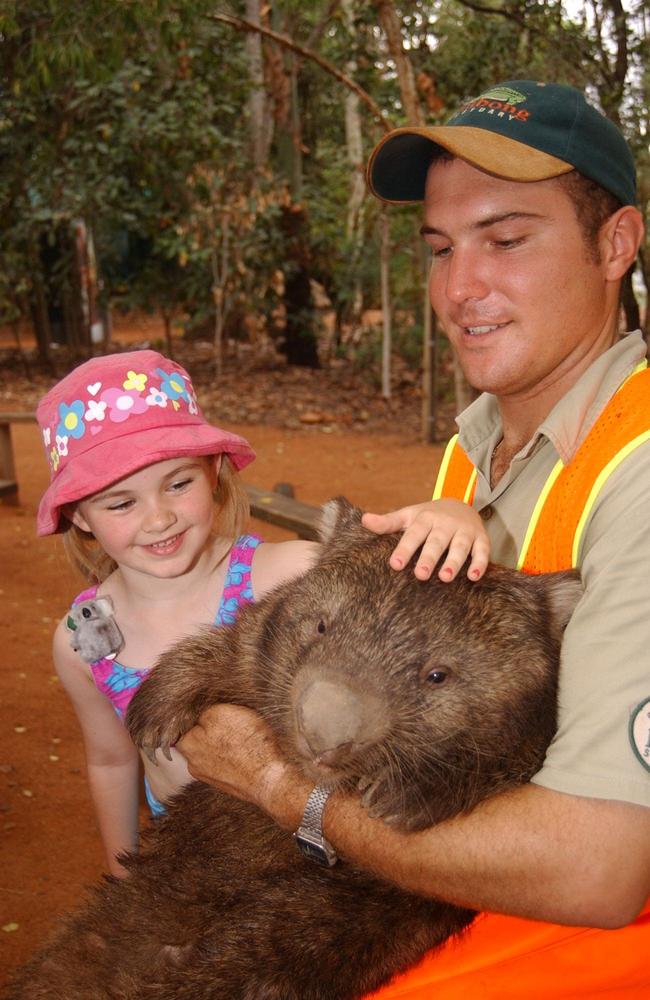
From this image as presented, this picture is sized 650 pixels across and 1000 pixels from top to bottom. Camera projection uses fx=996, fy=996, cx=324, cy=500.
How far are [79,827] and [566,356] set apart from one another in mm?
2707

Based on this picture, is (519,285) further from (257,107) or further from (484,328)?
(257,107)

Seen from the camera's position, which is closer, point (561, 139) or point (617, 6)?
point (561, 139)

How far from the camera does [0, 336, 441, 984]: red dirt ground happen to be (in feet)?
11.3

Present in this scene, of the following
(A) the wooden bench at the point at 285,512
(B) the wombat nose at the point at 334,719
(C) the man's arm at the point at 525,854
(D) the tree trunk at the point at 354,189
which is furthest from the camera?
(D) the tree trunk at the point at 354,189

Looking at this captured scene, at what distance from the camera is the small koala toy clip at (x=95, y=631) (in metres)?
2.48

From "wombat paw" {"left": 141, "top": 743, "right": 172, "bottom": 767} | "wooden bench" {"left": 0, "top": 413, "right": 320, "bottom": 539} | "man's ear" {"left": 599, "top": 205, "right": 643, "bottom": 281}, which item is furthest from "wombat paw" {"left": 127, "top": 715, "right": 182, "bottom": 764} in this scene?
"wooden bench" {"left": 0, "top": 413, "right": 320, "bottom": 539}

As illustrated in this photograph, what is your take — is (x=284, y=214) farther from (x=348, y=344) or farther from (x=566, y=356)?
A: (x=566, y=356)

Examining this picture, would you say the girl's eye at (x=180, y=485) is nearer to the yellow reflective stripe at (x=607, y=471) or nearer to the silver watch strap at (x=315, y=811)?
the silver watch strap at (x=315, y=811)

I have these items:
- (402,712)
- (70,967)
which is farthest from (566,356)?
(70,967)

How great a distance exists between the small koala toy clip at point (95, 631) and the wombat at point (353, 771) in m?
0.60

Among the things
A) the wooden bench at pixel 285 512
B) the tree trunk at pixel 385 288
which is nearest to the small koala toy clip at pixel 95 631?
the wooden bench at pixel 285 512

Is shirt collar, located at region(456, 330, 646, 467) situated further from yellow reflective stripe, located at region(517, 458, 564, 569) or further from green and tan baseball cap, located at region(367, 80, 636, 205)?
green and tan baseball cap, located at region(367, 80, 636, 205)

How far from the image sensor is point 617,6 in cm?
727

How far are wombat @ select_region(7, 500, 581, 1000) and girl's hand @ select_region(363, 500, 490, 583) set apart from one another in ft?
0.22
